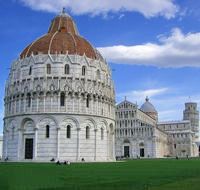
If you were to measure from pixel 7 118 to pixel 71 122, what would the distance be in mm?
11734

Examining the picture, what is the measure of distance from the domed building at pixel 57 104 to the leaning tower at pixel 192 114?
105 meters

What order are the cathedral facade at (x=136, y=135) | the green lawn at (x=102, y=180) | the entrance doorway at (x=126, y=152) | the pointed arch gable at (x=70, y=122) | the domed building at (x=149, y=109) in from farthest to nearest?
the domed building at (x=149, y=109) → the entrance doorway at (x=126, y=152) → the cathedral facade at (x=136, y=135) → the pointed arch gable at (x=70, y=122) → the green lawn at (x=102, y=180)

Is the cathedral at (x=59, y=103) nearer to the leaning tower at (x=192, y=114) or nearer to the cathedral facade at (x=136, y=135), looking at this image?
the cathedral facade at (x=136, y=135)

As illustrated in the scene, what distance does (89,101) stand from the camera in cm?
5906

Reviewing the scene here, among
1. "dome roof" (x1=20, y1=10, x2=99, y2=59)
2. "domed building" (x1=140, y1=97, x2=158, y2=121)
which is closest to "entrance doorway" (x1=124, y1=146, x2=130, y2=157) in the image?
"domed building" (x1=140, y1=97, x2=158, y2=121)

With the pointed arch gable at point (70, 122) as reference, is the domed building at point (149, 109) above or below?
above

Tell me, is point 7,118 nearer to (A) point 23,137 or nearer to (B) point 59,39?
(A) point 23,137

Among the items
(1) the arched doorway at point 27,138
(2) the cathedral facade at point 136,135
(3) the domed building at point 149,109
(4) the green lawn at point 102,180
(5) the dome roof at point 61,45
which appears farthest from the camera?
(3) the domed building at point 149,109

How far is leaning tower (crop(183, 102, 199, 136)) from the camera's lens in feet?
531

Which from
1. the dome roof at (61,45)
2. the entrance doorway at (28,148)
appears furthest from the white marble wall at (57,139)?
the dome roof at (61,45)

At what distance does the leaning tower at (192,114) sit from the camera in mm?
161875

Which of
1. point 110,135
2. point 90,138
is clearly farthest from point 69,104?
point 110,135

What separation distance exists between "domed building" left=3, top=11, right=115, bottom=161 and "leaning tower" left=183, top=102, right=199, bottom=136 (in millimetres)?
105411

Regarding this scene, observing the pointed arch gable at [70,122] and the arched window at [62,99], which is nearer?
the pointed arch gable at [70,122]
